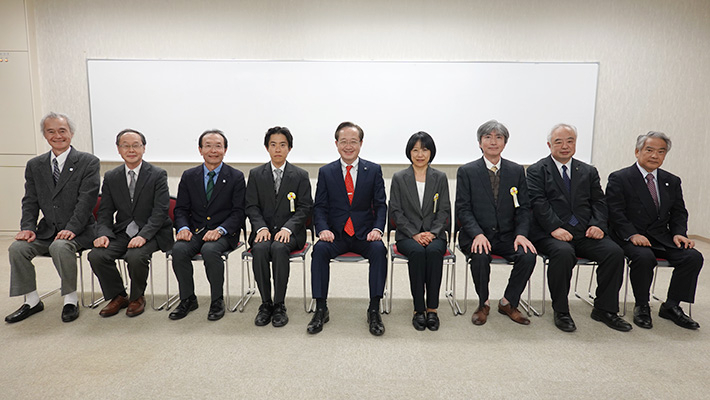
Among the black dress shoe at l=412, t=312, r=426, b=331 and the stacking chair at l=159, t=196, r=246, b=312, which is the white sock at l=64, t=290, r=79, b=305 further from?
the black dress shoe at l=412, t=312, r=426, b=331

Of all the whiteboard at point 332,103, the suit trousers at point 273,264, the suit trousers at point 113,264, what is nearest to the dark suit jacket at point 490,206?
the suit trousers at point 273,264

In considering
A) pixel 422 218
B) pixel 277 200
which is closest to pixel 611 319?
pixel 422 218

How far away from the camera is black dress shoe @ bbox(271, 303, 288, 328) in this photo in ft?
9.34

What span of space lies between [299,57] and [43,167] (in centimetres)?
319

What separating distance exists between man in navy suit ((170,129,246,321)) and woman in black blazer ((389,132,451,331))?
131 centimetres

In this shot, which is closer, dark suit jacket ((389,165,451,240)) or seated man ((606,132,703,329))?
seated man ((606,132,703,329))

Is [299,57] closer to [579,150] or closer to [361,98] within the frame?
[361,98]

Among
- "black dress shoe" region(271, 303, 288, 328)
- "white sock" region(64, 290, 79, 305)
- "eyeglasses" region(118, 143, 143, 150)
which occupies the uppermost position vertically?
"eyeglasses" region(118, 143, 143, 150)

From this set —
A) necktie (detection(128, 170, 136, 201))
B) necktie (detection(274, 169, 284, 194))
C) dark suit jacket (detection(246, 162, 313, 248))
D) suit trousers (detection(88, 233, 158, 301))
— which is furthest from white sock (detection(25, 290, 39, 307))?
necktie (detection(274, 169, 284, 194))

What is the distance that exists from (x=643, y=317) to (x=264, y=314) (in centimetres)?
280

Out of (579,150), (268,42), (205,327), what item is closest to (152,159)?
(268,42)

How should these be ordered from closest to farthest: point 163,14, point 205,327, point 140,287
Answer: point 205,327
point 140,287
point 163,14

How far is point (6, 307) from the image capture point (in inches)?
124

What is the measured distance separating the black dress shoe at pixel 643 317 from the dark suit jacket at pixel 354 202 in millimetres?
1987
